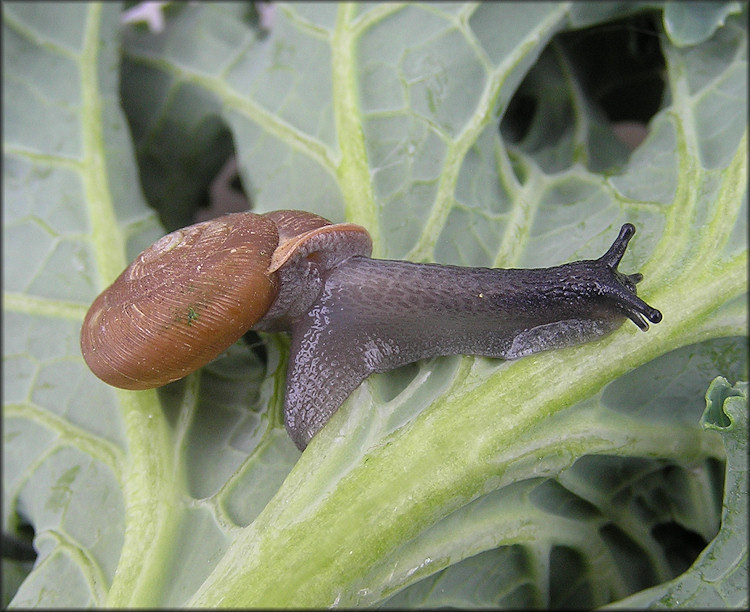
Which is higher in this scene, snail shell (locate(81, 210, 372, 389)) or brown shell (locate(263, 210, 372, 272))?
brown shell (locate(263, 210, 372, 272))

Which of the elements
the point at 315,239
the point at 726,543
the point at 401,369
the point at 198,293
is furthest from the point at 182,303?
the point at 726,543

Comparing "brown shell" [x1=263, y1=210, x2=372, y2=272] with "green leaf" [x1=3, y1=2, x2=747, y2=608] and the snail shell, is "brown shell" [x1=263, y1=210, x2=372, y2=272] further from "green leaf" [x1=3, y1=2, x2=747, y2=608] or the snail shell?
"green leaf" [x1=3, y1=2, x2=747, y2=608]

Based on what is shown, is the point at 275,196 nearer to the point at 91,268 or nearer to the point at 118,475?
the point at 91,268

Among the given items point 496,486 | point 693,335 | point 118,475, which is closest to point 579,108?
point 693,335

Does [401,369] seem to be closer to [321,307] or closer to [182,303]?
[321,307]

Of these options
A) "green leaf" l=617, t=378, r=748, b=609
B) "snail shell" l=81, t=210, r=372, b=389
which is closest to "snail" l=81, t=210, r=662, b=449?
"snail shell" l=81, t=210, r=372, b=389
